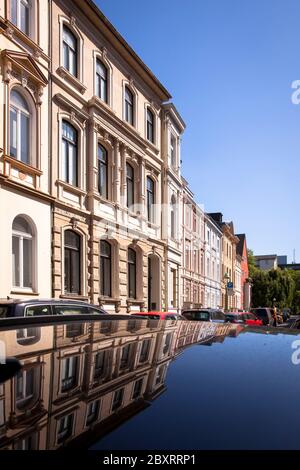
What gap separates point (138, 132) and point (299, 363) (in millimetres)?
20279

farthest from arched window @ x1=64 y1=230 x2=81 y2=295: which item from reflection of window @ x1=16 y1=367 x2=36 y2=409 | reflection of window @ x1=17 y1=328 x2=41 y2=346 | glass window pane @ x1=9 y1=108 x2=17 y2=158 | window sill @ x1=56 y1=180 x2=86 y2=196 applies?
reflection of window @ x1=16 y1=367 x2=36 y2=409

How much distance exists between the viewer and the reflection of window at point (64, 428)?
127cm

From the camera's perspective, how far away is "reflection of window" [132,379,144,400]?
162 centimetres

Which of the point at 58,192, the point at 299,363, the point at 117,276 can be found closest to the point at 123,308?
the point at 117,276

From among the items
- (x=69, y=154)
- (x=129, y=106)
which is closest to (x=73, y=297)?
(x=69, y=154)

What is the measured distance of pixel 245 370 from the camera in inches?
77.8

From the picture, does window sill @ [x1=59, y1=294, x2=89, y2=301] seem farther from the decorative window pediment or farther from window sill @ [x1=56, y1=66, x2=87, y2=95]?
window sill @ [x1=56, y1=66, x2=87, y2=95]

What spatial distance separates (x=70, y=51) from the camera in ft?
54.8

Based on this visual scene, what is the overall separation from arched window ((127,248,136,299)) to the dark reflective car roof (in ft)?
60.4

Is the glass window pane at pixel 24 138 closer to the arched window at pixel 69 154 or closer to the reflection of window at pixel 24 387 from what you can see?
the arched window at pixel 69 154

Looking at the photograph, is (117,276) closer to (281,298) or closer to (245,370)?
(245,370)

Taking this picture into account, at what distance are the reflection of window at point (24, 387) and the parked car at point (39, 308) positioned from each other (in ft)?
14.7

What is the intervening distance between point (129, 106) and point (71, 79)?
17.9 ft
